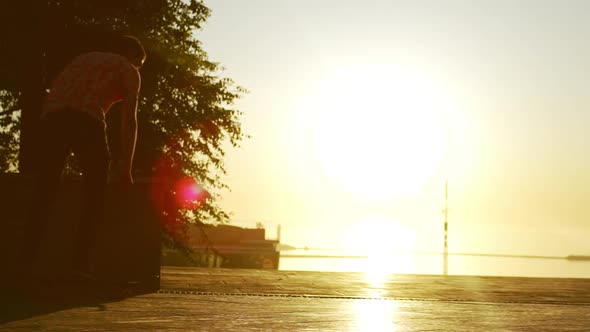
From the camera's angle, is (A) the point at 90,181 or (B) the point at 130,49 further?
(B) the point at 130,49

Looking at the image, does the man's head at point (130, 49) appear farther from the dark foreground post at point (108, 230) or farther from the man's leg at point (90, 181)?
the dark foreground post at point (108, 230)

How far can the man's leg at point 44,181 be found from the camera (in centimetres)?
386

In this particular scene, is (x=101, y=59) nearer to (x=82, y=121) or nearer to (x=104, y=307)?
(x=82, y=121)

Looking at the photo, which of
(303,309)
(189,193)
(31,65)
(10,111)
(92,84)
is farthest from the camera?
(189,193)

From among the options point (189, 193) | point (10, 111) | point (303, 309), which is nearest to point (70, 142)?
point (303, 309)

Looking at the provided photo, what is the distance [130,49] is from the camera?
4.36 meters

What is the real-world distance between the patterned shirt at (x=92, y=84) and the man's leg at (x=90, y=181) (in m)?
0.11

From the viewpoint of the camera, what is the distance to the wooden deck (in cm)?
292

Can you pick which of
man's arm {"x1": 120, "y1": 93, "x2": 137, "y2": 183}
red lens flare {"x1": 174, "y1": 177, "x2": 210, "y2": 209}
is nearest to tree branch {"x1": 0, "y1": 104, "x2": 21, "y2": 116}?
red lens flare {"x1": 174, "y1": 177, "x2": 210, "y2": 209}

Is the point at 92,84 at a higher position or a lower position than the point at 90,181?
higher

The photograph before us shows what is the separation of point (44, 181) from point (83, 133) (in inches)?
15.9

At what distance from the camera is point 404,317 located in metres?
3.42

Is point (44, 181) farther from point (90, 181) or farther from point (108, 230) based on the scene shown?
point (108, 230)

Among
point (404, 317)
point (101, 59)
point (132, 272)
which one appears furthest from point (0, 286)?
point (404, 317)
